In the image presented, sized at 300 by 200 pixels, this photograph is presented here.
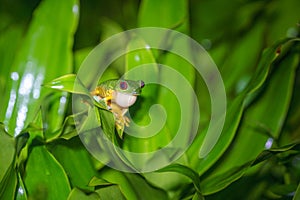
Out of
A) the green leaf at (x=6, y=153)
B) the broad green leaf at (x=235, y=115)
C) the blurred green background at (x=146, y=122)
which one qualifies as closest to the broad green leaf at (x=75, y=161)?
the blurred green background at (x=146, y=122)

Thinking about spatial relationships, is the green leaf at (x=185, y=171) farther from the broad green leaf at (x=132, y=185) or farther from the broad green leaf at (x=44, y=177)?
the broad green leaf at (x=44, y=177)

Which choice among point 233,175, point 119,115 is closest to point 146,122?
point 119,115

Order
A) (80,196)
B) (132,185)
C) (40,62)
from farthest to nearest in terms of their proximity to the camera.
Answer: (40,62) < (132,185) < (80,196)

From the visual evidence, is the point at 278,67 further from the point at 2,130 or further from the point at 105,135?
the point at 2,130

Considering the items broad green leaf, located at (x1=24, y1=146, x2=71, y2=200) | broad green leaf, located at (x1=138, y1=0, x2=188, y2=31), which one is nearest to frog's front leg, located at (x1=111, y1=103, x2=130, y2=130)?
broad green leaf, located at (x1=24, y1=146, x2=71, y2=200)

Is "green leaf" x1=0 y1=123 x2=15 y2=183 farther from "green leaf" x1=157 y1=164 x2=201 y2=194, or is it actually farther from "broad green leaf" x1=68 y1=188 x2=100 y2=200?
"green leaf" x1=157 y1=164 x2=201 y2=194

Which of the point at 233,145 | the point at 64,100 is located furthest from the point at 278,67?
the point at 64,100

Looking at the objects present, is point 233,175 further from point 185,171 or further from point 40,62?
point 40,62
